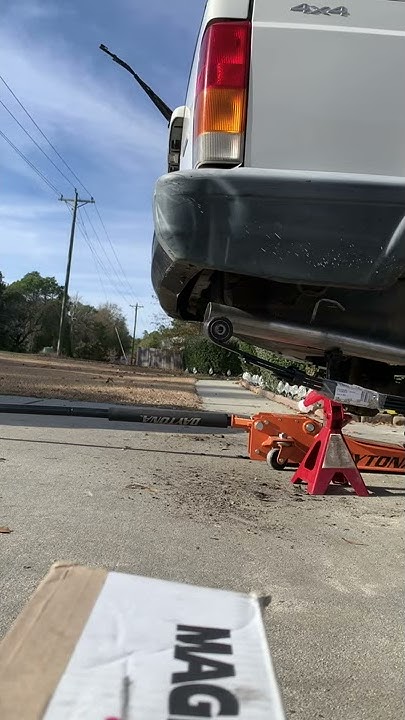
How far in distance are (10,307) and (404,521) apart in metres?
64.9

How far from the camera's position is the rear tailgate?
86.7 inches

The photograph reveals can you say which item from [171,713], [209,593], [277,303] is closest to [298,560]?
[209,593]

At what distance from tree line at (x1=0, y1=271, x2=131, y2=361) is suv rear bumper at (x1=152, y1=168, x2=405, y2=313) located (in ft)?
185

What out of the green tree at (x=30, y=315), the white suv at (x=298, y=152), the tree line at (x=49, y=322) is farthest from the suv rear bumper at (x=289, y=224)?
the green tree at (x=30, y=315)

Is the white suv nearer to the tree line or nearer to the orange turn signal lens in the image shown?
the orange turn signal lens

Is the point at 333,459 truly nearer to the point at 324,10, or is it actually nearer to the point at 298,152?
the point at 298,152

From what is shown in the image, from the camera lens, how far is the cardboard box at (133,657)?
1665 mm

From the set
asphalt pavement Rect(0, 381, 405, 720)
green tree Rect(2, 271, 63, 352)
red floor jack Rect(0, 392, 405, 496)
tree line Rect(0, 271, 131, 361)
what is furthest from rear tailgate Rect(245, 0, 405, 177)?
green tree Rect(2, 271, 63, 352)

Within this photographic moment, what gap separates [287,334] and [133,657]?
1.37 m

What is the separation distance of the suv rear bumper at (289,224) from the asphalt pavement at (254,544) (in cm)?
144

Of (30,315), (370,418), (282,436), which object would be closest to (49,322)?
(30,315)

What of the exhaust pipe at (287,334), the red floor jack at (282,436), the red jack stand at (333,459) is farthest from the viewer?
the red floor jack at (282,436)

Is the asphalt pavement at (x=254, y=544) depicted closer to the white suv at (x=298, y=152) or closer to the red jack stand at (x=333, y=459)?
the red jack stand at (x=333, y=459)

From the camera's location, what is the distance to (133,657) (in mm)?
1913
